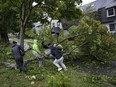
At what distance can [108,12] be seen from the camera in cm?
4369

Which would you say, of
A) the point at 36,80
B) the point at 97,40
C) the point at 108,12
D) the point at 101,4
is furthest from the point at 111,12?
the point at 36,80

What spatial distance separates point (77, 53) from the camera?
18875 mm

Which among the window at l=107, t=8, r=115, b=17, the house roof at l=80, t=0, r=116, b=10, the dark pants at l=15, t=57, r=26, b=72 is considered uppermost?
the house roof at l=80, t=0, r=116, b=10

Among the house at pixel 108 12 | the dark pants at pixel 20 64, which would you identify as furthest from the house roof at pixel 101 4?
the dark pants at pixel 20 64

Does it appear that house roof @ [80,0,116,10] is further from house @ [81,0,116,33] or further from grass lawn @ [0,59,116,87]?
grass lawn @ [0,59,116,87]

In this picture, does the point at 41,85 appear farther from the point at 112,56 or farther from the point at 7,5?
the point at 7,5

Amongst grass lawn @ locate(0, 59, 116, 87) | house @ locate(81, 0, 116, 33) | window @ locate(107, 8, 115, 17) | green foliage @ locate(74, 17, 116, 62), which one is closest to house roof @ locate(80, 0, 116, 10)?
house @ locate(81, 0, 116, 33)

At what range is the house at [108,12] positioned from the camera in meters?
42.2

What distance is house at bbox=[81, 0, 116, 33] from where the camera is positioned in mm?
42237

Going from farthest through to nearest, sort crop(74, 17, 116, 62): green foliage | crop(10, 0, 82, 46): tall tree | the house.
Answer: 1. the house
2. crop(10, 0, 82, 46): tall tree
3. crop(74, 17, 116, 62): green foliage

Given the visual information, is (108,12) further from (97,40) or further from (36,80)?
(36,80)

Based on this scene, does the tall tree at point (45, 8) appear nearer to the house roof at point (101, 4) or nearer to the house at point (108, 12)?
the house at point (108, 12)

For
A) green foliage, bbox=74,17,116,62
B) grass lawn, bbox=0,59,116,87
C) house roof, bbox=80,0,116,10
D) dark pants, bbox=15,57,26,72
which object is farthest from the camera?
house roof, bbox=80,0,116,10

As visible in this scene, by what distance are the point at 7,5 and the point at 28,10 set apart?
2.51 m
